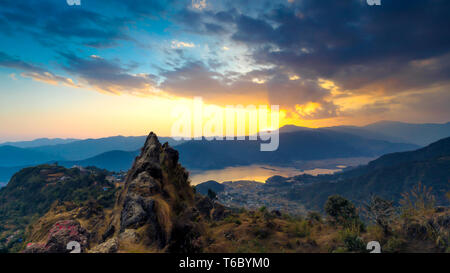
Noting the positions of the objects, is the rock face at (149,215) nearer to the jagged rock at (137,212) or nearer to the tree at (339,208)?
the jagged rock at (137,212)

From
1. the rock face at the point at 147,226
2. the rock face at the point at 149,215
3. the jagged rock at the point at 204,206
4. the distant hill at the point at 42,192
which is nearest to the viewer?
the rock face at the point at 147,226

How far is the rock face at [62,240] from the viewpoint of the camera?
12.3 meters

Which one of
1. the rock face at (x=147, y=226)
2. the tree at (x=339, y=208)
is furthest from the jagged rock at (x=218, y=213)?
the tree at (x=339, y=208)

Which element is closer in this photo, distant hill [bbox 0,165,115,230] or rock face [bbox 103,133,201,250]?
rock face [bbox 103,133,201,250]

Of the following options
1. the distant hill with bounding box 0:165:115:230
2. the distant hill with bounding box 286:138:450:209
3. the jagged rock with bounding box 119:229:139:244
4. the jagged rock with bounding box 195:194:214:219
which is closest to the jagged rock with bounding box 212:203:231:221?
the jagged rock with bounding box 195:194:214:219

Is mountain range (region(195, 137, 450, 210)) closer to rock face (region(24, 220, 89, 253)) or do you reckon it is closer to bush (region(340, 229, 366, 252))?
bush (region(340, 229, 366, 252))

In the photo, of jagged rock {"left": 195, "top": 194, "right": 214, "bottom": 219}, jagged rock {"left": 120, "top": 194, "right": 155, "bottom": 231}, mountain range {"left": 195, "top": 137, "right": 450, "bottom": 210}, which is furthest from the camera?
mountain range {"left": 195, "top": 137, "right": 450, "bottom": 210}

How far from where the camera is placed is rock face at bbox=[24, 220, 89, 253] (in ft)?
40.3

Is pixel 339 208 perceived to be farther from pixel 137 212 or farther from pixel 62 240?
pixel 62 240

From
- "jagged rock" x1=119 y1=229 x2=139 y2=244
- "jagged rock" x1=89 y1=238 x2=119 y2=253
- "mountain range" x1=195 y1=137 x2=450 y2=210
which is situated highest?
"jagged rock" x1=89 y1=238 x2=119 y2=253
